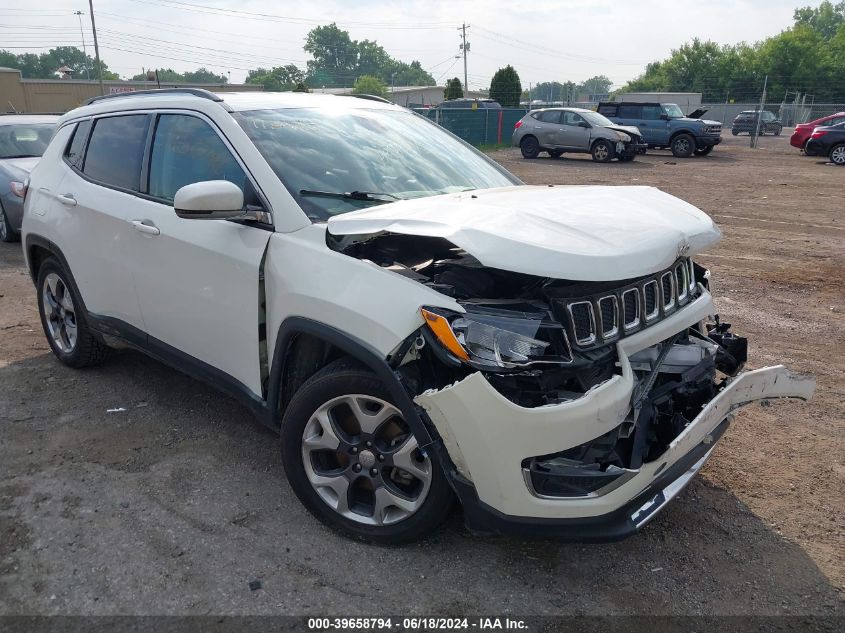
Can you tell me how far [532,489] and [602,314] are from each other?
2.31ft

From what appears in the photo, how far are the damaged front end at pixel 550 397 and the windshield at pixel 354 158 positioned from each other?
0.49 m

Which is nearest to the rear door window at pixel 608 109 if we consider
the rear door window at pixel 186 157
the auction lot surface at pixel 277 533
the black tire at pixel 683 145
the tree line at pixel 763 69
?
the black tire at pixel 683 145

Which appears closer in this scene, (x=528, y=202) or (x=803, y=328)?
(x=528, y=202)

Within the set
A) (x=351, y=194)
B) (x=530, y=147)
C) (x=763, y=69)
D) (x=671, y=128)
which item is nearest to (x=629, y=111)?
(x=671, y=128)

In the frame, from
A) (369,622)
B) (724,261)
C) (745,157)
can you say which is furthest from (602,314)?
(745,157)

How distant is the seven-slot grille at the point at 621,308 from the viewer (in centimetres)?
248

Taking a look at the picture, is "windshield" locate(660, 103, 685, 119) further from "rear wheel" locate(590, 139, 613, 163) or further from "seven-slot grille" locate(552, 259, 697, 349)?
"seven-slot grille" locate(552, 259, 697, 349)

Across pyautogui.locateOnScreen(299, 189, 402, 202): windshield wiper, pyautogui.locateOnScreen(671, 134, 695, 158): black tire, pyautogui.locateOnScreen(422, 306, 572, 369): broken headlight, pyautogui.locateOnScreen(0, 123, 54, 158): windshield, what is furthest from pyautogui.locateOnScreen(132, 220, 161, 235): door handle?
pyautogui.locateOnScreen(671, 134, 695, 158): black tire

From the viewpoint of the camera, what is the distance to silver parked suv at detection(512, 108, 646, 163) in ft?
70.7

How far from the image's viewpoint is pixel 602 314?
2.54 metres

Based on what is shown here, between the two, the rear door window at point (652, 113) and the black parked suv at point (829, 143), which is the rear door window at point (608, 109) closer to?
the rear door window at point (652, 113)

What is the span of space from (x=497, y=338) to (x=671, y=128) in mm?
23897

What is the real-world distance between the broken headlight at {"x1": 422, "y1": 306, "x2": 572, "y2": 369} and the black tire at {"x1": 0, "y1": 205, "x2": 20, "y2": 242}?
870 cm

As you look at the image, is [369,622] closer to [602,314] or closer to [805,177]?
[602,314]
